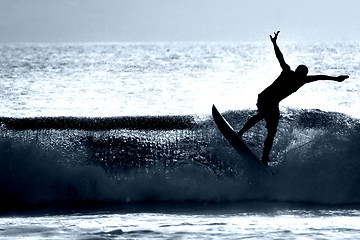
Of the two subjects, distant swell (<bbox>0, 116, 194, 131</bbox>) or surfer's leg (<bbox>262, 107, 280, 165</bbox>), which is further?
distant swell (<bbox>0, 116, 194, 131</bbox>)

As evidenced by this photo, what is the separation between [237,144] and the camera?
42.8ft

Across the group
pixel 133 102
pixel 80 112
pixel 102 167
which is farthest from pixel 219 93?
pixel 102 167

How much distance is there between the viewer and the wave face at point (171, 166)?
1315cm

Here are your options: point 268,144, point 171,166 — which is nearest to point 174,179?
point 171,166

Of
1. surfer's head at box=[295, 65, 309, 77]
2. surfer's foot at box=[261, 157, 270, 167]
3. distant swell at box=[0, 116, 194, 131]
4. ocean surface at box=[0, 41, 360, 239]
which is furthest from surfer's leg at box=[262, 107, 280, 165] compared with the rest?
distant swell at box=[0, 116, 194, 131]

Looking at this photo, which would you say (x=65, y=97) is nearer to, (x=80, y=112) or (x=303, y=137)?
(x=80, y=112)

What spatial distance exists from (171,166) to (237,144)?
4.41 feet

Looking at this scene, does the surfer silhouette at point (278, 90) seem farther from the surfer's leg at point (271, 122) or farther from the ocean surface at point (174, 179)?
the ocean surface at point (174, 179)

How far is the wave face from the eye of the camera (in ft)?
43.1

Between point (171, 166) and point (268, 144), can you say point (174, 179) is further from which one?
point (268, 144)

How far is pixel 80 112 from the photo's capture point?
23.1 m

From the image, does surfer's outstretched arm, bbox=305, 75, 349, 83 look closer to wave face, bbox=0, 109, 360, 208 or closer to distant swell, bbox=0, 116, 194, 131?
wave face, bbox=0, 109, 360, 208

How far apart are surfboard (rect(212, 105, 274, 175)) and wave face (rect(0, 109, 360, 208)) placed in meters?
0.29

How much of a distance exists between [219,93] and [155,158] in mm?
17791
